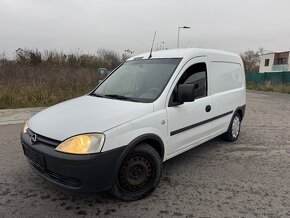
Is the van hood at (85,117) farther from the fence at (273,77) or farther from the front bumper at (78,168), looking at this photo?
the fence at (273,77)

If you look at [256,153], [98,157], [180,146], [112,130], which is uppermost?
[112,130]

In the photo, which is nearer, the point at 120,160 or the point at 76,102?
the point at 120,160

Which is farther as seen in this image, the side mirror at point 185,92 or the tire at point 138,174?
the side mirror at point 185,92

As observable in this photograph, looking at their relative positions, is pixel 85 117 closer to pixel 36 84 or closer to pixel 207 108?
pixel 207 108

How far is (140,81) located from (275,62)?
2013 inches

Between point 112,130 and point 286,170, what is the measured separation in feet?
9.97

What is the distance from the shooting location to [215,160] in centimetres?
438

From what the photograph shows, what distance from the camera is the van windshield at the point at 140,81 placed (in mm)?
3447

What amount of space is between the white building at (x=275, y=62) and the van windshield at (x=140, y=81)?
149 feet

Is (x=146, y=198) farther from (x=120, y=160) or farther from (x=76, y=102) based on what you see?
(x=76, y=102)

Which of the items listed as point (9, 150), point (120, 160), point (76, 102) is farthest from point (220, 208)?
point (9, 150)

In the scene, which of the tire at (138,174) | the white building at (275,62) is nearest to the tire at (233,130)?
the tire at (138,174)

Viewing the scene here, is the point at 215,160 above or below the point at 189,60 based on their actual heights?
below

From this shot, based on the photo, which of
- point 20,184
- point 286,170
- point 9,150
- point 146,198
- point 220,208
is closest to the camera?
point 220,208
